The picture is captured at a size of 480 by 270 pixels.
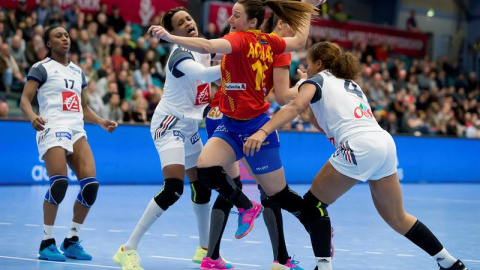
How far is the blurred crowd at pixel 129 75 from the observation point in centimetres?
1580

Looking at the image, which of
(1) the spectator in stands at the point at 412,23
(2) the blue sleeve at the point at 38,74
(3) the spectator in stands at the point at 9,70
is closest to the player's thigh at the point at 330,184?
(2) the blue sleeve at the point at 38,74

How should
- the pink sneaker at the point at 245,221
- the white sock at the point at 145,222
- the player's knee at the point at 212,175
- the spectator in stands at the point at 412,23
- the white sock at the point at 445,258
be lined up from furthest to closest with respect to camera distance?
the spectator in stands at the point at 412,23 < the white sock at the point at 145,222 < the pink sneaker at the point at 245,221 < the player's knee at the point at 212,175 < the white sock at the point at 445,258

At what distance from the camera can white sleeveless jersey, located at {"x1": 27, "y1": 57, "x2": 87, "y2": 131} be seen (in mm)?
7047

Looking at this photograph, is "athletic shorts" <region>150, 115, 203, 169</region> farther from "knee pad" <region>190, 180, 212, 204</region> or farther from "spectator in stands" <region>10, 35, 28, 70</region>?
"spectator in stands" <region>10, 35, 28, 70</region>

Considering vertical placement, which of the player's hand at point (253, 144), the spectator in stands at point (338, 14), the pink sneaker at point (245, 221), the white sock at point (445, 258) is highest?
the player's hand at point (253, 144)

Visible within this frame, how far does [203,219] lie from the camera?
6.92 metres

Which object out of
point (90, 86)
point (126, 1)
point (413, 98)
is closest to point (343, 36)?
point (413, 98)

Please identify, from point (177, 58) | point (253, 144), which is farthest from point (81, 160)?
point (253, 144)

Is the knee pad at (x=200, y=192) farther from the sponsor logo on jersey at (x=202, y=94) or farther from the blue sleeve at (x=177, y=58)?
the blue sleeve at (x=177, y=58)

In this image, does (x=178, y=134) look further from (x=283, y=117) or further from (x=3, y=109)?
(x=3, y=109)

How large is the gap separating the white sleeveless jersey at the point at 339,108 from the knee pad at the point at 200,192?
60.5 inches

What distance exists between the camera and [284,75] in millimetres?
6219

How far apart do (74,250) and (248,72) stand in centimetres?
229

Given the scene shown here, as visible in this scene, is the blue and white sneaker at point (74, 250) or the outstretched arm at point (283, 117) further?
the blue and white sneaker at point (74, 250)
